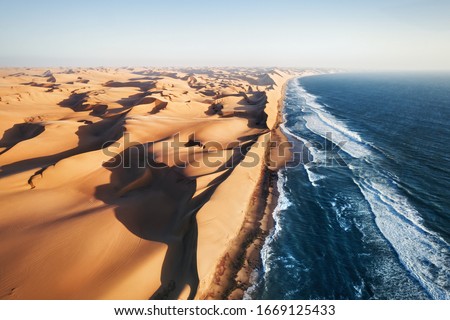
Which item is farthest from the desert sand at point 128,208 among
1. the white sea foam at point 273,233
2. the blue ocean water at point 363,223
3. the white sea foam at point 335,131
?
the white sea foam at point 335,131

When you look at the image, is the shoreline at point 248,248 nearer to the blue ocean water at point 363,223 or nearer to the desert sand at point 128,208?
the desert sand at point 128,208

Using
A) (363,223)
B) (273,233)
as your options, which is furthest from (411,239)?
(273,233)

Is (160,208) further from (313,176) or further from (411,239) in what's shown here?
(411,239)

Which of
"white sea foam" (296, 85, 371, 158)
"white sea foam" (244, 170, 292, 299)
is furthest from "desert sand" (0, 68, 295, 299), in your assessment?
"white sea foam" (296, 85, 371, 158)

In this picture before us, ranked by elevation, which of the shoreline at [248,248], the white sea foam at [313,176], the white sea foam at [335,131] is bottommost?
the shoreline at [248,248]

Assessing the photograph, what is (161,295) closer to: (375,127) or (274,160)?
(274,160)

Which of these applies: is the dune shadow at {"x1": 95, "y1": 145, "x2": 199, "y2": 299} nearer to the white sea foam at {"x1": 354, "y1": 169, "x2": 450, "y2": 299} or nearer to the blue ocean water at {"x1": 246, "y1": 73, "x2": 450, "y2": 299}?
the blue ocean water at {"x1": 246, "y1": 73, "x2": 450, "y2": 299}
